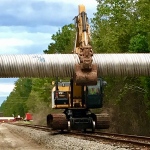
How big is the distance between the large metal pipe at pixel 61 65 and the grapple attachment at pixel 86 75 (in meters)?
0.54

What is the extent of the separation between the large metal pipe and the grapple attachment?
54cm

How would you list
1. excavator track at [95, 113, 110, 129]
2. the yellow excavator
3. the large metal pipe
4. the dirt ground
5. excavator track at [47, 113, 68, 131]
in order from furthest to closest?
excavator track at [95, 113, 110, 129] < excavator track at [47, 113, 68, 131] < the yellow excavator < the dirt ground < the large metal pipe

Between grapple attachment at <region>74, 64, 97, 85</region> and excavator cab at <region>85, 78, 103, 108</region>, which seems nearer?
grapple attachment at <region>74, 64, 97, 85</region>

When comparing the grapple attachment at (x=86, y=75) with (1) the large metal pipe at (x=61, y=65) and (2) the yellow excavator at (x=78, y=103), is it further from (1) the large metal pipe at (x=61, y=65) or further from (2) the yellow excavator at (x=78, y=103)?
(2) the yellow excavator at (x=78, y=103)

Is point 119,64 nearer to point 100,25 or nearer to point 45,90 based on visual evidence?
point 100,25

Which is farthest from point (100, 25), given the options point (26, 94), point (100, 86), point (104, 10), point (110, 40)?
point (26, 94)

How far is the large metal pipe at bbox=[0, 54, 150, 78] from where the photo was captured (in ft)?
66.3

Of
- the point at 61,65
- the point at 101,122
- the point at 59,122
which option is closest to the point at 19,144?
the point at 59,122

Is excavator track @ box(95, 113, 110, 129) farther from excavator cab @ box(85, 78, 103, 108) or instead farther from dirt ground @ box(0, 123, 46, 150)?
dirt ground @ box(0, 123, 46, 150)

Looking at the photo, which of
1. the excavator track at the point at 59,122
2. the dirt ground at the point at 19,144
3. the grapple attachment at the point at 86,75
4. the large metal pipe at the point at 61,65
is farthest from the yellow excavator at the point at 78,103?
the grapple attachment at the point at 86,75

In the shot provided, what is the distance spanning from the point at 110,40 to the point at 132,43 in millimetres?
5272

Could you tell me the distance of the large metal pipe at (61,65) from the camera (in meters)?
20.2

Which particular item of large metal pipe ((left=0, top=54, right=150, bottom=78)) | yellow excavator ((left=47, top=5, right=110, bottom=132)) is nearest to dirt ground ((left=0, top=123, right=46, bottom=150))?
yellow excavator ((left=47, top=5, right=110, bottom=132))

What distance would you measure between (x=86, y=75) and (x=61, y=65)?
47.7 inches
